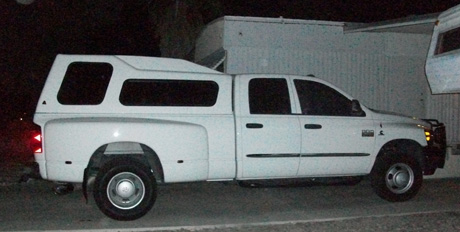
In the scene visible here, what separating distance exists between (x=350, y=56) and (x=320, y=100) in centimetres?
535

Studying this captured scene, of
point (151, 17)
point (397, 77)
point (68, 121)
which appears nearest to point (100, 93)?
point (68, 121)

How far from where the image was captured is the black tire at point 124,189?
8.48 meters

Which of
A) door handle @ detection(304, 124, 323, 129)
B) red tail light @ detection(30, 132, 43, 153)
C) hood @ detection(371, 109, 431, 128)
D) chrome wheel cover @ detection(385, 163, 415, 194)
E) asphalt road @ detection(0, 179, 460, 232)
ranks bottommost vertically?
asphalt road @ detection(0, 179, 460, 232)

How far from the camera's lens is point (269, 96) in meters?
9.49

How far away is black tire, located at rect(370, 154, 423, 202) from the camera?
997cm

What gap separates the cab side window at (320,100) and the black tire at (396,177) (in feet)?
3.25

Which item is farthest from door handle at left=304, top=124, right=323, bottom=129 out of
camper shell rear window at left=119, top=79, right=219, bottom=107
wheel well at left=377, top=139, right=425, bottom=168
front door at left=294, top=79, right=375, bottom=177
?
camper shell rear window at left=119, top=79, right=219, bottom=107

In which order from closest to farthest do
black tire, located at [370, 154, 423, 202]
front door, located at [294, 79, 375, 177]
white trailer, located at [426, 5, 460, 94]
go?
front door, located at [294, 79, 375, 177], black tire, located at [370, 154, 423, 202], white trailer, located at [426, 5, 460, 94]

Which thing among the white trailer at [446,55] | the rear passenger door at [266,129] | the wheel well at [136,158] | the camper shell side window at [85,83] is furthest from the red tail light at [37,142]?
the white trailer at [446,55]

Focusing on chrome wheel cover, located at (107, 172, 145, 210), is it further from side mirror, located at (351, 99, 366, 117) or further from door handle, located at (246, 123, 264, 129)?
side mirror, located at (351, 99, 366, 117)

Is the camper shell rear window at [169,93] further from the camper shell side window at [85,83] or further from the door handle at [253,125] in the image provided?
the door handle at [253,125]

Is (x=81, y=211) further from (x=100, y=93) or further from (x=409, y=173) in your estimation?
(x=409, y=173)

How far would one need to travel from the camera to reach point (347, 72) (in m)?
14.8

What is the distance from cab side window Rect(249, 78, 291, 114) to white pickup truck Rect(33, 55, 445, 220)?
0.02 metres
